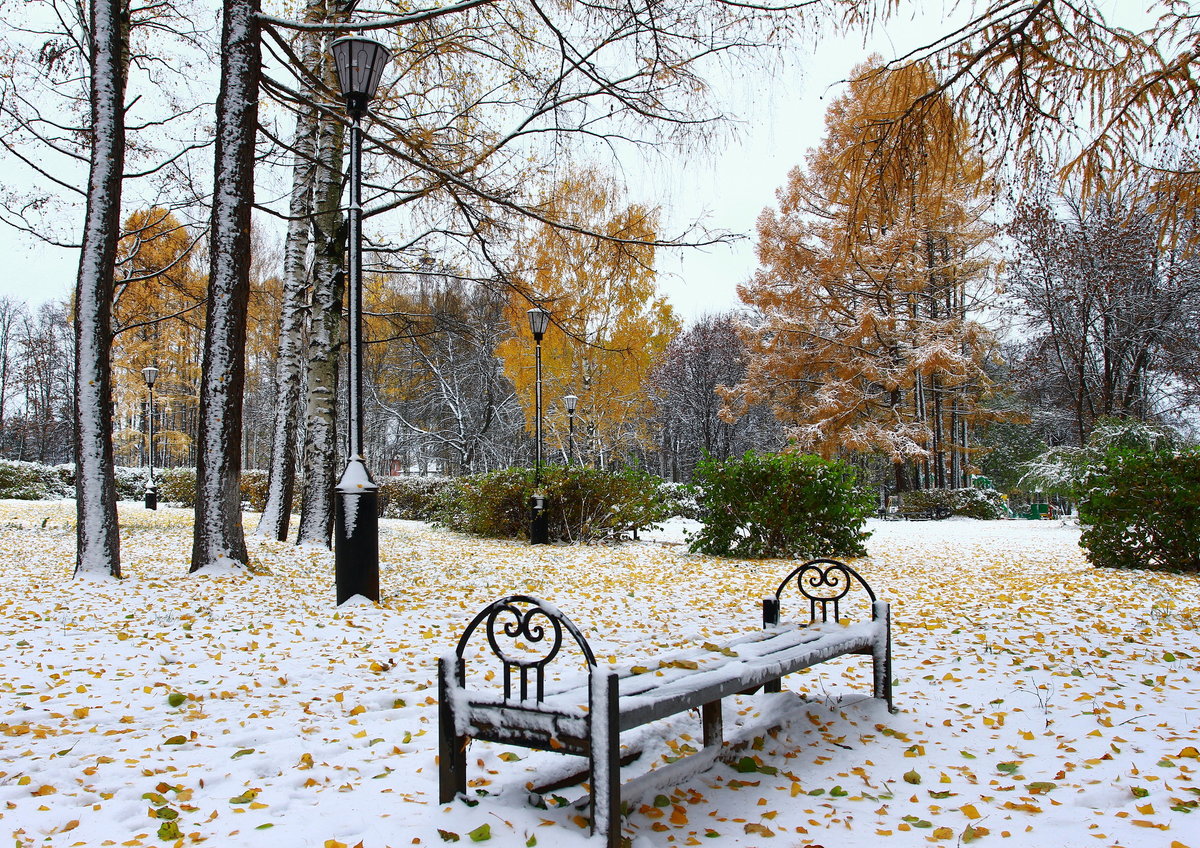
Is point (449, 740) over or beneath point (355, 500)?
beneath

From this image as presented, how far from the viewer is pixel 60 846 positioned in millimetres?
2342

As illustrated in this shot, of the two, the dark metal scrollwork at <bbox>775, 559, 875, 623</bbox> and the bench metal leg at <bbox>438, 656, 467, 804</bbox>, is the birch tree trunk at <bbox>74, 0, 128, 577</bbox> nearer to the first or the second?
the bench metal leg at <bbox>438, 656, 467, 804</bbox>

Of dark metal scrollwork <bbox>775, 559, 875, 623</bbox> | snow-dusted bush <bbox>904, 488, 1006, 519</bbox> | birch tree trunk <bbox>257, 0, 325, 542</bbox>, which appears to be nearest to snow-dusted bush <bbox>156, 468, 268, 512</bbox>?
birch tree trunk <bbox>257, 0, 325, 542</bbox>

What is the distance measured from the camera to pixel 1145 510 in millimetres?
8648

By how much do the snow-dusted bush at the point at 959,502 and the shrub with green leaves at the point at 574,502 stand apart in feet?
32.4

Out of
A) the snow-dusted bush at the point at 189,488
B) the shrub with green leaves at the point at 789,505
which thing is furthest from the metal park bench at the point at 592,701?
the snow-dusted bush at the point at 189,488

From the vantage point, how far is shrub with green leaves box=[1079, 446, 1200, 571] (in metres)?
8.32

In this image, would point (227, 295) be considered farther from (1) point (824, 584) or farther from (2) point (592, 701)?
(2) point (592, 701)

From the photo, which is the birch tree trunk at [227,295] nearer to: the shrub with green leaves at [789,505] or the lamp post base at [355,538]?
the lamp post base at [355,538]

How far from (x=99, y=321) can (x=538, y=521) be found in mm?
6823

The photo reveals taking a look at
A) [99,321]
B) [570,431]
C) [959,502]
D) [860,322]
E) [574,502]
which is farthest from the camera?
[860,322]

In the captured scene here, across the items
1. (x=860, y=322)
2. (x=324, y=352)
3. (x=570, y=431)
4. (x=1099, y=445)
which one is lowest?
(x=1099, y=445)

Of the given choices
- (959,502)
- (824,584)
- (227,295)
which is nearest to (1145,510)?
(824,584)

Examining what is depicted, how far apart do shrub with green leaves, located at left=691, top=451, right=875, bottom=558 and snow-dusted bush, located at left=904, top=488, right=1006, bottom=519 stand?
34.7ft
